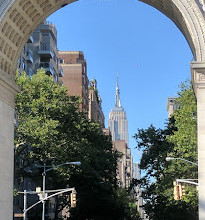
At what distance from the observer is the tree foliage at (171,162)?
2367 inches

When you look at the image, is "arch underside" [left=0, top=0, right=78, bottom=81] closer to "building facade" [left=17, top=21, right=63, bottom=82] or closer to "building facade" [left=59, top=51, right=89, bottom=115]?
"building facade" [left=17, top=21, right=63, bottom=82]

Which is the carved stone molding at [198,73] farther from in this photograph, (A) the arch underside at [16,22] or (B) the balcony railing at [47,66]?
(B) the balcony railing at [47,66]

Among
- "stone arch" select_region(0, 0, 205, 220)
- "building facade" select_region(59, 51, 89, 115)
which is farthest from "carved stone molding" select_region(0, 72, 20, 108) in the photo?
"building facade" select_region(59, 51, 89, 115)

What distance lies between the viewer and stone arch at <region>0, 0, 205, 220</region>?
27719mm

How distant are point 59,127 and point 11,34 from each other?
1236 inches

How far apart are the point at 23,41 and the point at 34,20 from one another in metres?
1.29

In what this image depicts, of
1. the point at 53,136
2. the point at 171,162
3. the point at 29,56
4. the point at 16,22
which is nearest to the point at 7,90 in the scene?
the point at 16,22

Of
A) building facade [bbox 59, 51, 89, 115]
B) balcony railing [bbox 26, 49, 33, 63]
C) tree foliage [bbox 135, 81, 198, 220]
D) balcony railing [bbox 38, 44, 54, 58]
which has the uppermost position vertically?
building facade [bbox 59, 51, 89, 115]

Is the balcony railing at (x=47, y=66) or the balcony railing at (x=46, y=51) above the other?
the balcony railing at (x=46, y=51)

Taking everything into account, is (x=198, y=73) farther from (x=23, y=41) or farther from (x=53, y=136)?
(x=53, y=136)

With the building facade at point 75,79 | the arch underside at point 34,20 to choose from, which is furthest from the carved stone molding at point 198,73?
the building facade at point 75,79

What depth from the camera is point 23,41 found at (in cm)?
3328

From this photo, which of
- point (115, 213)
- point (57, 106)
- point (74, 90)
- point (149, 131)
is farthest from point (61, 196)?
point (74, 90)

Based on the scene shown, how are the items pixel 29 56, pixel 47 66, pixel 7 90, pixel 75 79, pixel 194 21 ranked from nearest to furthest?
pixel 194 21 → pixel 7 90 → pixel 29 56 → pixel 47 66 → pixel 75 79
